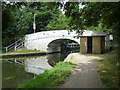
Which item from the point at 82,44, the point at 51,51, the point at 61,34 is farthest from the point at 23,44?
the point at 82,44

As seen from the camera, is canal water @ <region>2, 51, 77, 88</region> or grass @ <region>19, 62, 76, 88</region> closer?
grass @ <region>19, 62, 76, 88</region>

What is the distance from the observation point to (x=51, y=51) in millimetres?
17422

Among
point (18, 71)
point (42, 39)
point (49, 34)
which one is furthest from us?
point (42, 39)

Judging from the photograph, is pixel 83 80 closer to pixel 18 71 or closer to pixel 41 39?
pixel 18 71

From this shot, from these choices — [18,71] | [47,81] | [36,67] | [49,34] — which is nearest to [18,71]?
[18,71]

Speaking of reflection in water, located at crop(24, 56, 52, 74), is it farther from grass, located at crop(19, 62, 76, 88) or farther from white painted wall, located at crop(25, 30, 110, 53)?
white painted wall, located at crop(25, 30, 110, 53)

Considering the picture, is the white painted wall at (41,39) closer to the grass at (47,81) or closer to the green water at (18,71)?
the green water at (18,71)

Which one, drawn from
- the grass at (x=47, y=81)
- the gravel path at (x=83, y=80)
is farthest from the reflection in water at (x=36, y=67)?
the gravel path at (x=83, y=80)

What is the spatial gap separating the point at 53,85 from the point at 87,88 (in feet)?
3.18

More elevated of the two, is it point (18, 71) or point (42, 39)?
point (42, 39)

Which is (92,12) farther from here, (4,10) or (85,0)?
(4,10)

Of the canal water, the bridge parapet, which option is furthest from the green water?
the bridge parapet

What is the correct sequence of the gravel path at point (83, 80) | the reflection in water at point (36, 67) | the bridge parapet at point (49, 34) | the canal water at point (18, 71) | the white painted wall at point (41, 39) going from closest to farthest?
1. the gravel path at point (83, 80)
2. the canal water at point (18, 71)
3. the reflection in water at point (36, 67)
4. the bridge parapet at point (49, 34)
5. the white painted wall at point (41, 39)

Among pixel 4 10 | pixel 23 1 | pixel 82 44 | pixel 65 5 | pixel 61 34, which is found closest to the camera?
pixel 4 10
